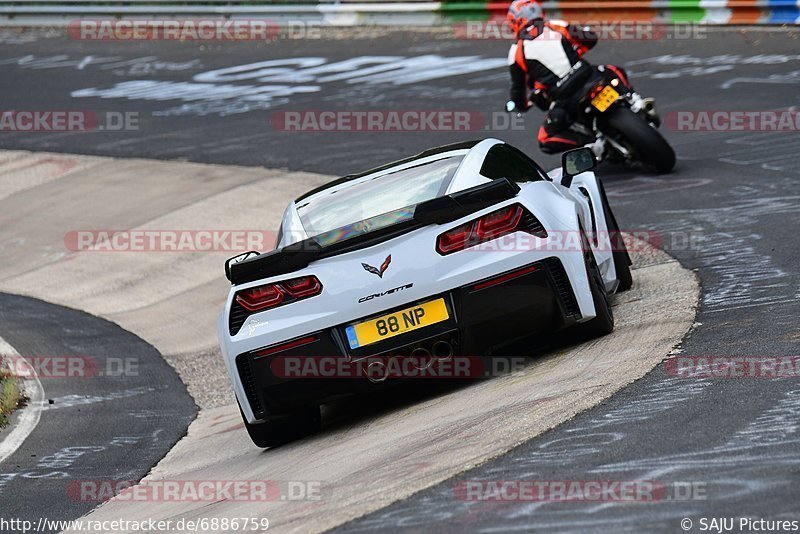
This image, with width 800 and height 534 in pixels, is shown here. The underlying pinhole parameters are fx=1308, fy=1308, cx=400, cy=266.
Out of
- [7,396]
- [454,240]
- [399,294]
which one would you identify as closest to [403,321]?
[399,294]

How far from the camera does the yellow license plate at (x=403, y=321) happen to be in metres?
6.21

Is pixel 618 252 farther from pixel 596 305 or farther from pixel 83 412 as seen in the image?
pixel 83 412

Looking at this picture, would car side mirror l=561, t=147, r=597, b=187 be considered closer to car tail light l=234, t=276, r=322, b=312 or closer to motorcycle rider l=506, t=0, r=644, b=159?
car tail light l=234, t=276, r=322, b=312

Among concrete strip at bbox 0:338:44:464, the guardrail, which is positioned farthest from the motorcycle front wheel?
the guardrail

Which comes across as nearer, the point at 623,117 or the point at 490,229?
the point at 490,229

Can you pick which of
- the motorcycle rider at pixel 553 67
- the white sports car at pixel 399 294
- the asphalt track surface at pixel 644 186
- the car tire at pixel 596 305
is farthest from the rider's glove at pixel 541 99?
the white sports car at pixel 399 294

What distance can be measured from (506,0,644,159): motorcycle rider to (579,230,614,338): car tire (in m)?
5.45

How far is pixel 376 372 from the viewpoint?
246 inches

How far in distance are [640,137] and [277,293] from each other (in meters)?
6.22

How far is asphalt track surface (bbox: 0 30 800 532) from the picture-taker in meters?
4.50

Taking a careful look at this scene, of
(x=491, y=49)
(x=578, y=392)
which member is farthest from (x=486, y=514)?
(x=491, y=49)

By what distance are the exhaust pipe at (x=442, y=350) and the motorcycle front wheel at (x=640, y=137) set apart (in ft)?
19.5

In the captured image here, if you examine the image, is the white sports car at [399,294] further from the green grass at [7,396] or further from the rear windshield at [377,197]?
the green grass at [7,396]

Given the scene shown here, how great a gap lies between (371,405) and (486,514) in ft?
9.03
